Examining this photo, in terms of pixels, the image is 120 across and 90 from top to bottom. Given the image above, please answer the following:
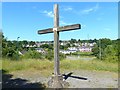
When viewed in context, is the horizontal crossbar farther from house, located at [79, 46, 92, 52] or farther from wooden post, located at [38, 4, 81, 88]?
house, located at [79, 46, 92, 52]

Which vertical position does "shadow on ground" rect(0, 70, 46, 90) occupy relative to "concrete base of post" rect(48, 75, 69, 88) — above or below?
below

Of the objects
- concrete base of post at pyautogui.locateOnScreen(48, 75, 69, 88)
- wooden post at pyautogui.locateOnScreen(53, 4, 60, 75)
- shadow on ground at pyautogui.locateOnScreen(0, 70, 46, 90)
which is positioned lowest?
shadow on ground at pyautogui.locateOnScreen(0, 70, 46, 90)

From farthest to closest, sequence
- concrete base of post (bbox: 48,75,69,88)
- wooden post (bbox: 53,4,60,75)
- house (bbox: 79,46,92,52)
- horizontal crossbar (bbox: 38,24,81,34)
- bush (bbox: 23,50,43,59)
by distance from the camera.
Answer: house (bbox: 79,46,92,52) < bush (bbox: 23,50,43,59) < wooden post (bbox: 53,4,60,75) < concrete base of post (bbox: 48,75,69,88) < horizontal crossbar (bbox: 38,24,81,34)

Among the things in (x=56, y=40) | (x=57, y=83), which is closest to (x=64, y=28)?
(x=56, y=40)

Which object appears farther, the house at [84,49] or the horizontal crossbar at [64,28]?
the house at [84,49]

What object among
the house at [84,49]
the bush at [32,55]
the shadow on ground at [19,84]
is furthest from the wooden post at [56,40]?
the house at [84,49]

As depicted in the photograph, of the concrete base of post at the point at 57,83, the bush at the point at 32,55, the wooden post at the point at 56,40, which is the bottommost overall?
the concrete base of post at the point at 57,83

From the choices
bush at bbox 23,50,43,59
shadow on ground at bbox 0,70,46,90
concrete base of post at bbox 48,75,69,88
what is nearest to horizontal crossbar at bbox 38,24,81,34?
concrete base of post at bbox 48,75,69,88

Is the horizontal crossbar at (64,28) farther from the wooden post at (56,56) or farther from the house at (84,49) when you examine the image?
the house at (84,49)

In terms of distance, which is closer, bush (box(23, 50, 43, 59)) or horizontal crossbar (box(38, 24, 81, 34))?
horizontal crossbar (box(38, 24, 81, 34))

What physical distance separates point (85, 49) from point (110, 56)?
94361mm

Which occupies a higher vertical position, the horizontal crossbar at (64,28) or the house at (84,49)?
the horizontal crossbar at (64,28)

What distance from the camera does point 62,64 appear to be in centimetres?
1291

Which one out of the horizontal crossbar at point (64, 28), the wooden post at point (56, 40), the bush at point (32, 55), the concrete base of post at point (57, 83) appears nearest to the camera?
the horizontal crossbar at point (64, 28)
